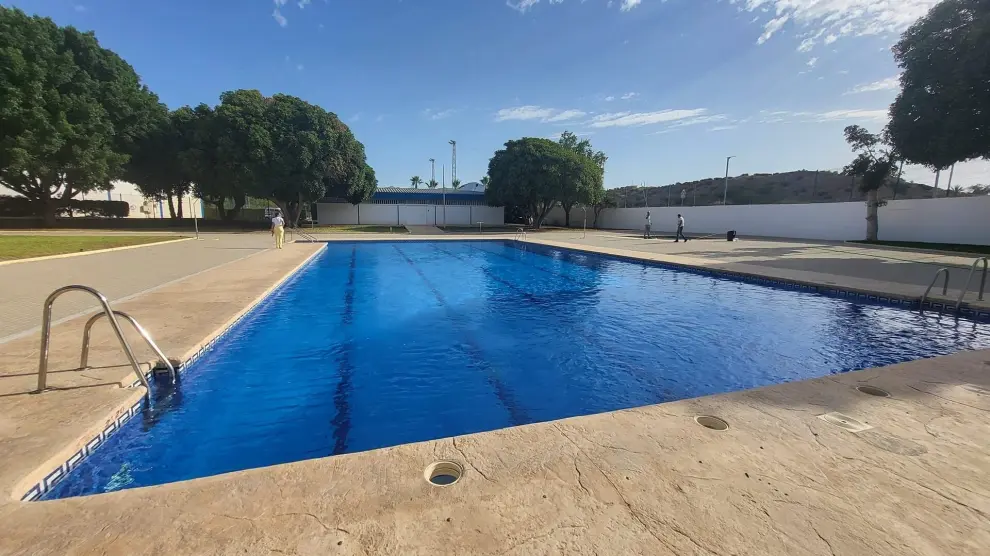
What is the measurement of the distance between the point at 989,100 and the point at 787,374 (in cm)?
1525

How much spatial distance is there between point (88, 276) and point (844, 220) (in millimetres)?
31665

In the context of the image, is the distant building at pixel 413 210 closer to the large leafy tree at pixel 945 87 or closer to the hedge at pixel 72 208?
the hedge at pixel 72 208

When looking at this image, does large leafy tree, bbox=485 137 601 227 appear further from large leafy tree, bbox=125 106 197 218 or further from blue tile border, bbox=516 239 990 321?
large leafy tree, bbox=125 106 197 218

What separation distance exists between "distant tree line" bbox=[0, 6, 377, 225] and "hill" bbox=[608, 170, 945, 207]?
90.4 ft

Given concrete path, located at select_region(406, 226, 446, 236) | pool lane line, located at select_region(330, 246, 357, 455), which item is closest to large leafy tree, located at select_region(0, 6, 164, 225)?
concrete path, located at select_region(406, 226, 446, 236)

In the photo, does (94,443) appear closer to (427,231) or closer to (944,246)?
(944,246)

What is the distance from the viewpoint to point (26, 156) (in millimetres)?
20391

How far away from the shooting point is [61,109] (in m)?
22.0

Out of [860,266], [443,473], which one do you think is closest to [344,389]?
[443,473]

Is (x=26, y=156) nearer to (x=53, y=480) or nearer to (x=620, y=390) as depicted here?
(x=53, y=480)

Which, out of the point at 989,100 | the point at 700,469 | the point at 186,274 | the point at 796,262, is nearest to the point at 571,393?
the point at 700,469

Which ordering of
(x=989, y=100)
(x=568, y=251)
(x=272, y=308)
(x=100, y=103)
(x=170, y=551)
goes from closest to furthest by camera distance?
(x=170, y=551), (x=272, y=308), (x=989, y=100), (x=568, y=251), (x=100, y=103)

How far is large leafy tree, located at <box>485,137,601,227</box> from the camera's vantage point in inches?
1232

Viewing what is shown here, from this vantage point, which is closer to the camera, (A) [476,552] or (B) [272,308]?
(A) [476,552]
